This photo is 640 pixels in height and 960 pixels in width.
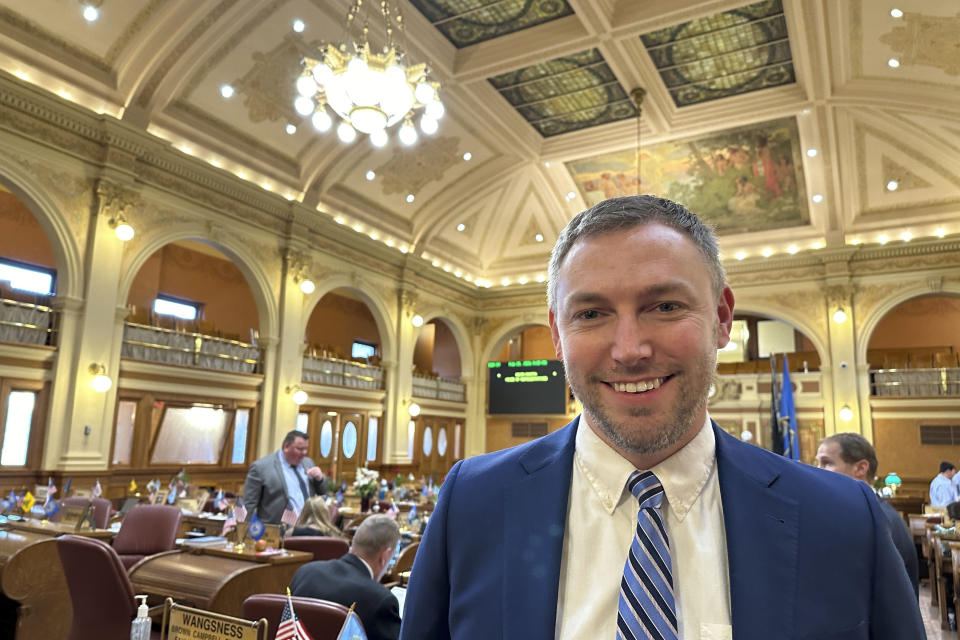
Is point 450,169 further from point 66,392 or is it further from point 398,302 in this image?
point 66,392

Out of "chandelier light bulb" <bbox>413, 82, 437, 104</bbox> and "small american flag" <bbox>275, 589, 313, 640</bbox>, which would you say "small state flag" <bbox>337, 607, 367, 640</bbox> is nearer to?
"small american flag" <bbox>275, 589, 313, 640</bbox>

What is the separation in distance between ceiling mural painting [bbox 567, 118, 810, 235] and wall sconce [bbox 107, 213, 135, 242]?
9570 mm

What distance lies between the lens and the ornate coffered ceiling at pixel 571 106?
9.88 metres

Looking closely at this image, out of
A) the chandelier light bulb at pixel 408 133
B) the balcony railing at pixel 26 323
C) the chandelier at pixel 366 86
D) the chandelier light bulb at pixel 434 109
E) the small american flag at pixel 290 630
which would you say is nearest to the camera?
the small american flag at pixel 290 630

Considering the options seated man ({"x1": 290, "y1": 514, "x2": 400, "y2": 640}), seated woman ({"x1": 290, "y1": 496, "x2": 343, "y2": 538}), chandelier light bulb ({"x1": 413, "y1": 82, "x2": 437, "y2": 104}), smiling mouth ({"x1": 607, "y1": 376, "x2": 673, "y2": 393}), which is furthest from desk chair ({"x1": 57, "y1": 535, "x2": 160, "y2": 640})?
chandelier light bulb ({"x1": 413, "y1": 82, "x2": 437, "y2": 104})

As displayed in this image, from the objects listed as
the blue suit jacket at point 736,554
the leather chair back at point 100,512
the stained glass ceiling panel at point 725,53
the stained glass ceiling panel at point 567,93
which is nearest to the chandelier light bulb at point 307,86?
the leather chair back at point 100,512

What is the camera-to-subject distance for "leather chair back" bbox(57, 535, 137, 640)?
373cm

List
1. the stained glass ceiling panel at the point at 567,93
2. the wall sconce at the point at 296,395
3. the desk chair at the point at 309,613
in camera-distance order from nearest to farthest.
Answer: the desk chair at the point at 309,613 → the stained glass ceiling panel at the point at 567,93 → the wall sconce at the point at 296,395

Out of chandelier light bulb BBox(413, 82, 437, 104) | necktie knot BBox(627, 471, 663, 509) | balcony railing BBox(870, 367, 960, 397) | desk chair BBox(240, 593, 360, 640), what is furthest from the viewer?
balcony railing BBox(870, 367, 960, 397)

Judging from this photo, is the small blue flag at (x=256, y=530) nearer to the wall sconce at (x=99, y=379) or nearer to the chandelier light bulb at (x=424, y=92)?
the chandelier light bulb at (x=424, y=92)

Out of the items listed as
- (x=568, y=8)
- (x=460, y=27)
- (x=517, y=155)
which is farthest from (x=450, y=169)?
(x=568, y=8)

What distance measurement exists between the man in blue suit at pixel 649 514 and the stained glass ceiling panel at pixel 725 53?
10.8 metres

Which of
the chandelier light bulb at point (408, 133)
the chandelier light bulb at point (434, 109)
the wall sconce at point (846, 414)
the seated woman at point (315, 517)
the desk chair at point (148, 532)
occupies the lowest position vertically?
the desk chair at point (148, 532)

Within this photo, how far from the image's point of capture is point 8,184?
918 cm
